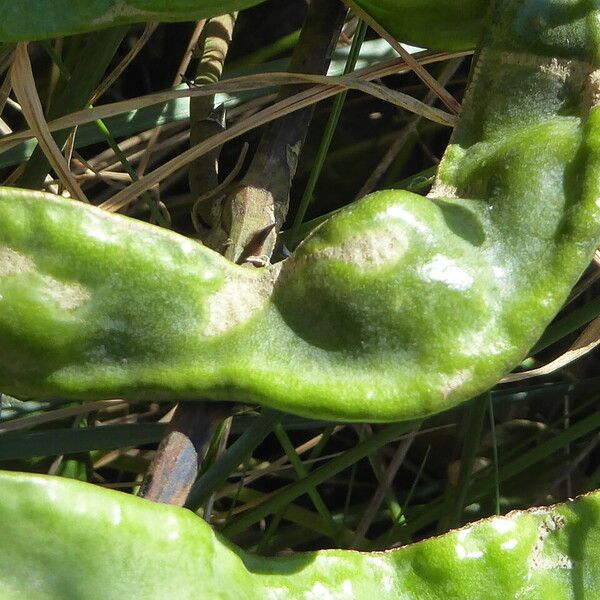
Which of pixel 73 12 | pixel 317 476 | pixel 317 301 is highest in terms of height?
pixel 73 12

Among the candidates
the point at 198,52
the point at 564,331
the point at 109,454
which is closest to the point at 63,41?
the point at 198,52

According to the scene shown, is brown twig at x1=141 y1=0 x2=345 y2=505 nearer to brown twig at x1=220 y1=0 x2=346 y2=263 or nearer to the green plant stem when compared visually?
brown twig at x1=220 y1=0 x2=346 y2=263

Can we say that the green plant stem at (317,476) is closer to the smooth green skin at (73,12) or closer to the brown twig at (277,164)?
the brown twig at (277,164)

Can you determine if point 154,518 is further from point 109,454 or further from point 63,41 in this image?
point 63,41

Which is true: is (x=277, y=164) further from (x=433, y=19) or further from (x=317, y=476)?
(x=317, y=476)

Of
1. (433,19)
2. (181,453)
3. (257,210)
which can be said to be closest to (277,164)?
(257,210)

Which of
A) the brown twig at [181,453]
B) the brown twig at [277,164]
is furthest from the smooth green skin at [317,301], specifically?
the brown twig at [277,164]
